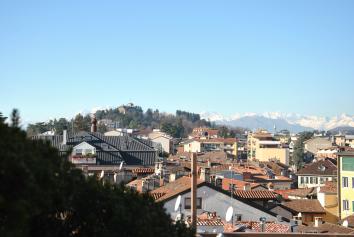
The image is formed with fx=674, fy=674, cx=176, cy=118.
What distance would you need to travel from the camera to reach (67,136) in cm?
5941

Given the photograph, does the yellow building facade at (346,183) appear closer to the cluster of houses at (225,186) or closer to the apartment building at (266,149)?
the cluster of houses at (225,186)

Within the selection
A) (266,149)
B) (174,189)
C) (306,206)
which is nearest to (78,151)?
(306,206)

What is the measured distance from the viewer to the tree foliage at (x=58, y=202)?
8.66m

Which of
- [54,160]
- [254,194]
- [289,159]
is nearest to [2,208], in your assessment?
[54,160]

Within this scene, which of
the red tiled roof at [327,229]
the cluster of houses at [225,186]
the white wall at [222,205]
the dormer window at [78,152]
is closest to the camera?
the red tiled roof at [327,229]

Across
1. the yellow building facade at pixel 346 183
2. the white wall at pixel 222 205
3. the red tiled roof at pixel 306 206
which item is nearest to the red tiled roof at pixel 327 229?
the white wall at pixel 222 205

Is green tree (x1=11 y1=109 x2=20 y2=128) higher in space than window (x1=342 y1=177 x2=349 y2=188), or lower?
higher

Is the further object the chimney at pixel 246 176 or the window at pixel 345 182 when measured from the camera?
the chimney at pixel 246 176

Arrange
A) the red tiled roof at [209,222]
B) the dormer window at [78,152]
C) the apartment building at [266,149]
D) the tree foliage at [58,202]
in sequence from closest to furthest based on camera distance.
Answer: the tree foliage at [58,202] → the red tiled roof at [209,222] → the dormer window at [78,152] → the apartment building at [266,149]

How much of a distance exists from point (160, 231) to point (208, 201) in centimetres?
1765

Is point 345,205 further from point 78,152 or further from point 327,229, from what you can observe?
point 78,152

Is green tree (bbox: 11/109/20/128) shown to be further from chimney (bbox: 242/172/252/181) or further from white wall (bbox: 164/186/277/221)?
chimney (bbox: 242/172/252/181)

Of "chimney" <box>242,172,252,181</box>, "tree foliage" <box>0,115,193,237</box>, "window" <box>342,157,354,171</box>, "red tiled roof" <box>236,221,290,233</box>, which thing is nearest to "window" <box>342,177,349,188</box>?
"window" <box>342,157,354,171</box>

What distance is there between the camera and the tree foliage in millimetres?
8664
